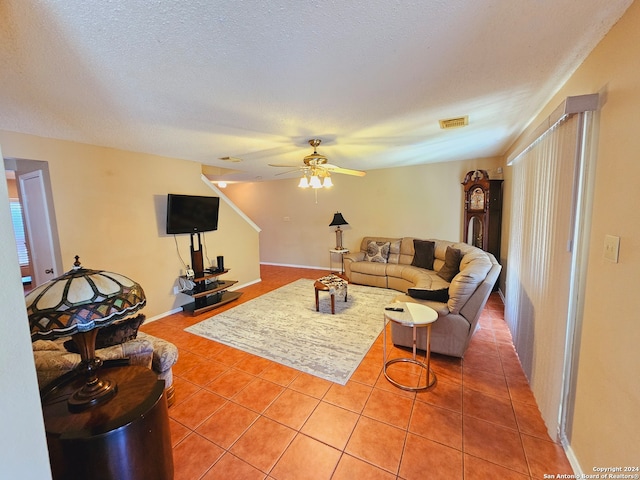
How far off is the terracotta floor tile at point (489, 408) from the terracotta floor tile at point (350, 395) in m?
0.76

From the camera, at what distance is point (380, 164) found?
205 inches

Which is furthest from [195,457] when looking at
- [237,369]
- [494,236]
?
[494,236]

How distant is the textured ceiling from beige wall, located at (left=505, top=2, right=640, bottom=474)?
0.24 metres

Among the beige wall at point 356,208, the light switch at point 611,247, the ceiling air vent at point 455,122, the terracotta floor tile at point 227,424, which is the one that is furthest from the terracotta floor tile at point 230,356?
the beige wall at point 356,208

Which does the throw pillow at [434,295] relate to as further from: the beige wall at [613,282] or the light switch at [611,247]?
the light switch at [611,247]

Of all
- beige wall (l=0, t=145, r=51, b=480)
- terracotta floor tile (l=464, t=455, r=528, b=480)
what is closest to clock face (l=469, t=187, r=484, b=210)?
terracotta floor tile (l=464, t=455, r=528, b=480)

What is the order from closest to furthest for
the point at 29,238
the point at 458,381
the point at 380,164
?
the point at 458,381, the point at 29,238, the point at 380,164

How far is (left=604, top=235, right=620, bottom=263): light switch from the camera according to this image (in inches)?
49.3

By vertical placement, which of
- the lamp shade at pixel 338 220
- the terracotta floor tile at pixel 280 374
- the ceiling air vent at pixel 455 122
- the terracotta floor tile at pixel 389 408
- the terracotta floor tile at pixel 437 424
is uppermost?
the ceiling air vent at pixel 455 122

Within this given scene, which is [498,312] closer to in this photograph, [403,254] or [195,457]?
[403,254]

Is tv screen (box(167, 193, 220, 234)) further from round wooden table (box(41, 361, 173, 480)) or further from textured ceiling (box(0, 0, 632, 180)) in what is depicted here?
round wooden table (box(41, 361, 173, 480))

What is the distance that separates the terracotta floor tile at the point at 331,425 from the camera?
1.78 metres

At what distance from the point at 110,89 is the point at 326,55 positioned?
155 cm

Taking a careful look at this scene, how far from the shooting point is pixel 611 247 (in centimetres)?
129
